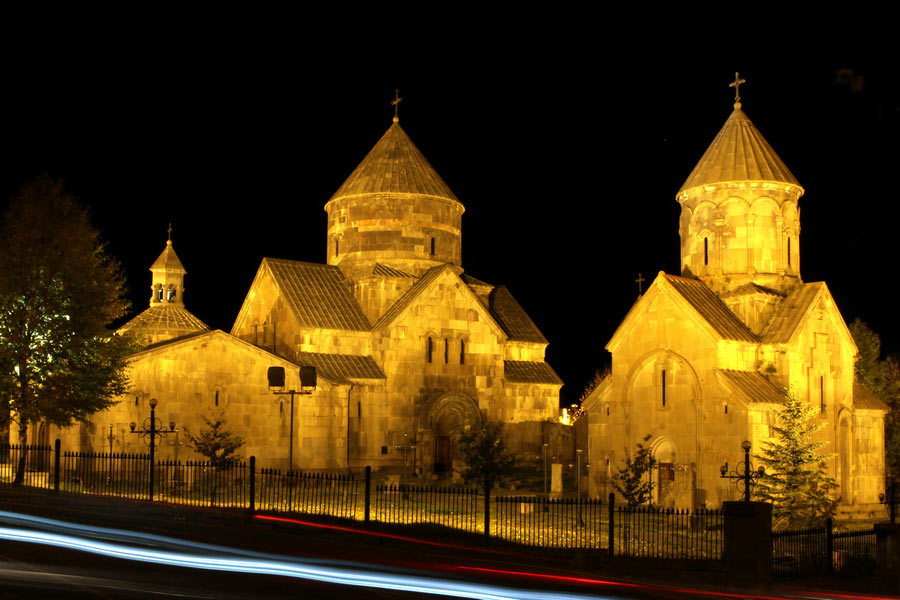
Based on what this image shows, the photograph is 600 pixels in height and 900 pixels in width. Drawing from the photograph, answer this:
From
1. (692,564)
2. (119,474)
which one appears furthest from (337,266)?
(692,564)

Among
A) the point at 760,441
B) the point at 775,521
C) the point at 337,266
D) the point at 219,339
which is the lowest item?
the point at 775,521

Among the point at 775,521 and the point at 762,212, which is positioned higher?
the point at 762,212

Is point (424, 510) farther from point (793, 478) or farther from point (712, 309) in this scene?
point (712, 309)

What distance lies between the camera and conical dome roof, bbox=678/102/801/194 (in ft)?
103

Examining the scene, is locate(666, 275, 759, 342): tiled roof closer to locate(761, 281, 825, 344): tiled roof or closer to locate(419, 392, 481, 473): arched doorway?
locate(761, 281, 825, 344): tiled roof

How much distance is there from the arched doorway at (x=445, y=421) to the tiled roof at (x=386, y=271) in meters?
4.44

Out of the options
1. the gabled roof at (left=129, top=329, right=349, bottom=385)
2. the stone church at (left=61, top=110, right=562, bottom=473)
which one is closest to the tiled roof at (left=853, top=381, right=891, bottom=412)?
the stone church at (left=61, top=110, right=562, bottom=473)

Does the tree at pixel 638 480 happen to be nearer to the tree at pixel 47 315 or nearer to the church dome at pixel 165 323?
the tree at pixel 47 315

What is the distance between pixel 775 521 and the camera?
81.1 feet

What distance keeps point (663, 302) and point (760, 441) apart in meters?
4.73

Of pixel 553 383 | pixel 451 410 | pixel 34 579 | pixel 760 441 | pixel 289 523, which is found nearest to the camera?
pixel 34 579

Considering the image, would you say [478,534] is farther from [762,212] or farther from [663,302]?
[762,212]

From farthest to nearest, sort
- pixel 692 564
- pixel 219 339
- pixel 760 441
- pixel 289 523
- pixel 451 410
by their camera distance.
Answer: pixel 451 410 → pixel 219 339 → pixel 760 441 → pixel 289 523 → pixel 692 564

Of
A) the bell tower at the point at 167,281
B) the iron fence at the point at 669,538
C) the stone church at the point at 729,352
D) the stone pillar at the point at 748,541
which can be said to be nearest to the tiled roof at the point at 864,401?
the stone church at the point at 729,352
